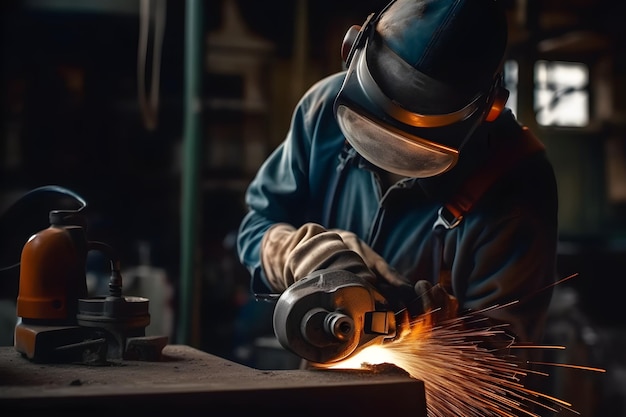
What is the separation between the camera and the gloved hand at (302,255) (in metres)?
1.82

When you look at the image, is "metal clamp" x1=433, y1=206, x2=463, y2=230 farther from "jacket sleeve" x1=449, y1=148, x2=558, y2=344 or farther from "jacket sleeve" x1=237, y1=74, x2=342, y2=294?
"jacket sleeve" x1=237, y1=74, x2=342, y2=294

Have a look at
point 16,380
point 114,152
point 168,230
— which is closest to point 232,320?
point 168,230

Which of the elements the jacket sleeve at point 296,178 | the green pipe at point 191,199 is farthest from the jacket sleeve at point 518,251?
the green pipe at point 191,199

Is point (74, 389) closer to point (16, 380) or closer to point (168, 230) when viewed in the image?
point (16, 380)

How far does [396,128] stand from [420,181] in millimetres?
276

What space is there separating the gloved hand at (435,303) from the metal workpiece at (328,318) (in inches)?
6.5

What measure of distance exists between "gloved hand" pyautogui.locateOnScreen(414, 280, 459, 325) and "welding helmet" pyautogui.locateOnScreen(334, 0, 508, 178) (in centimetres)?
26

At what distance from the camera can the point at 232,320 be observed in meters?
4.96

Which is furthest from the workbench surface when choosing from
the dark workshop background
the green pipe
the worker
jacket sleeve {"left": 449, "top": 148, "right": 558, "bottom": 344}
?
the dark workshop background

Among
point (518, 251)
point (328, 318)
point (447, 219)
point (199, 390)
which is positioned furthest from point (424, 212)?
point (199, 390)

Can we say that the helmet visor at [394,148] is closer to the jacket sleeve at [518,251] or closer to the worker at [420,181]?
the worker at [420,181]

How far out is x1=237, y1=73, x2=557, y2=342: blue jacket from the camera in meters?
2.00

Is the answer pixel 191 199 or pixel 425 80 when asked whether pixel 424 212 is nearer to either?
pixel 425 80

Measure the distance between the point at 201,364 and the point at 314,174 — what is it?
2.26 ft
